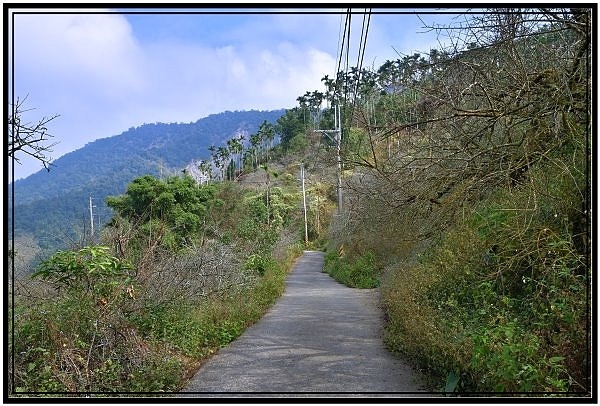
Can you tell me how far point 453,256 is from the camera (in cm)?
586

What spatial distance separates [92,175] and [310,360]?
748cm

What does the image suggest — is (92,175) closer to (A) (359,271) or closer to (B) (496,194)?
(A) (359,271)

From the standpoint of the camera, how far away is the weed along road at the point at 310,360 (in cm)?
386

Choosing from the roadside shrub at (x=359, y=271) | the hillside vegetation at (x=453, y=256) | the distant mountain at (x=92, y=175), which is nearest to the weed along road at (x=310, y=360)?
the hillside vegetation at (x=453, y=256)

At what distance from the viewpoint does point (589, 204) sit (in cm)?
293

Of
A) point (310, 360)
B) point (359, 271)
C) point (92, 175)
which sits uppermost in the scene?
point (92, 175)

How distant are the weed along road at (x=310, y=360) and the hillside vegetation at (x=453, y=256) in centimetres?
25

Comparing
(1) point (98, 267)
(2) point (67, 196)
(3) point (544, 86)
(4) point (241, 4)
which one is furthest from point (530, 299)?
(2) point (67, 196)

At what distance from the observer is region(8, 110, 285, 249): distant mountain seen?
179 inches

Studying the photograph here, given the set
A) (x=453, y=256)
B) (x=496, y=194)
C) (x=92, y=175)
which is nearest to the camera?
(x=496, y=194)

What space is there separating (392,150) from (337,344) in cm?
227

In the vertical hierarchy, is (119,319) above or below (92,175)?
below

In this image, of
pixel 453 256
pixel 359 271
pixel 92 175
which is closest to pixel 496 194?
pixel 453 256

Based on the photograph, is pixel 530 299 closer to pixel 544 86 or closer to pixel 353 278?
pixel 544 86
